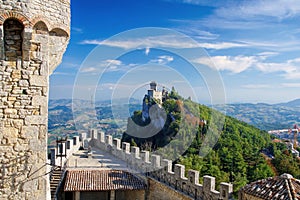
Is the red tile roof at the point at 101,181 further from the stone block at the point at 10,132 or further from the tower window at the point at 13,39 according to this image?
the tower window at the point at 13,39

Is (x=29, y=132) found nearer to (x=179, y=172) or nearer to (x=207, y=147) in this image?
(x=179, y=172)

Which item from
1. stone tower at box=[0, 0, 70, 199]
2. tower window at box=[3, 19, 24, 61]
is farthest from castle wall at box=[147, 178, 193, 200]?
tower window at box=[3, 19, 24, 61]

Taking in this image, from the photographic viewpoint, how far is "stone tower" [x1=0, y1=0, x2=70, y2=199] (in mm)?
6113

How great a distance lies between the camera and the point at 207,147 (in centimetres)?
2906

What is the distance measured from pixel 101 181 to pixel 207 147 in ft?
56.1

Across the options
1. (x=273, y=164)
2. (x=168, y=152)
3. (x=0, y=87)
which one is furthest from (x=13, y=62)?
(x=273, y=164)

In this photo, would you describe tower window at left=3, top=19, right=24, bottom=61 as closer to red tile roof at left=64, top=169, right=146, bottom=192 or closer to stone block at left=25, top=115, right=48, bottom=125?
stone block at left=25, top=115, right=48, bottom=125

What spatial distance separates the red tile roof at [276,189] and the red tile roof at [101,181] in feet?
22.6

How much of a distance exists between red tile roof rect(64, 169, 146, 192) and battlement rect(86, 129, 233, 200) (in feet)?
2.15

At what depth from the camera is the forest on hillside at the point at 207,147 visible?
24.9 meters

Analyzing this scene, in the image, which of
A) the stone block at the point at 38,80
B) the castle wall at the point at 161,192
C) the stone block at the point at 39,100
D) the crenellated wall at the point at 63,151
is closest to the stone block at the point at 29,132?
the stone block at the point at 39,100

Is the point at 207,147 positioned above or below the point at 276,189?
below

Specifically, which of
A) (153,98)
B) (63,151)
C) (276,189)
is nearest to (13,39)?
(276,189)

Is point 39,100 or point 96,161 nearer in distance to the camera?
point 39,100
